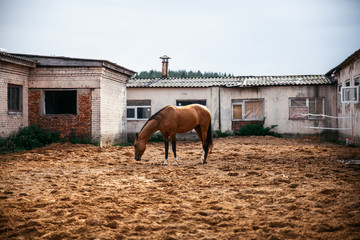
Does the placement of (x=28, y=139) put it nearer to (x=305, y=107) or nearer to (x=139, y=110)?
(x=139, y=110)

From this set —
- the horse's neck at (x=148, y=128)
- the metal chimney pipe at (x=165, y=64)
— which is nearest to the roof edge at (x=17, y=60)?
the horse's neck at (x=148, y=128)

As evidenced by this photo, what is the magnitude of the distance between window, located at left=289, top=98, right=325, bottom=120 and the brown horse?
31.6ft

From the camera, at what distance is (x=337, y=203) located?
166 inches

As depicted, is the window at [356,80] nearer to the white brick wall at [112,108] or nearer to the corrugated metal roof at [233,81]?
the corrugated metal roof at [233,81]

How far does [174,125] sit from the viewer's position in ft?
29.2

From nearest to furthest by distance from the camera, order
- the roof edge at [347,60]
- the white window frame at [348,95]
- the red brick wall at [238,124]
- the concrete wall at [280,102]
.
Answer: the roof edge at [347,60], the white window frame at [348,95], the concrete wall at [280,102], the red brick wall at [238,124]

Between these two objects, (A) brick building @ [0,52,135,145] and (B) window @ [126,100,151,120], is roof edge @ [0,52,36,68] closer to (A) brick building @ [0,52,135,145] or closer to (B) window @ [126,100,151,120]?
(A) brick building @ [0,52,135,145]

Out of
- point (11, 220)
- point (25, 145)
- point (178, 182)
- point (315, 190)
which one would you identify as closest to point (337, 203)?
point (315, 190)

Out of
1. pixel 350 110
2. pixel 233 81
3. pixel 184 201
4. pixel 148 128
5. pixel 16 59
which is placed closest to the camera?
pixel 184 201

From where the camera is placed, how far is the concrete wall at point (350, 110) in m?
12.7

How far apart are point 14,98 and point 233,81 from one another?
11.5 m

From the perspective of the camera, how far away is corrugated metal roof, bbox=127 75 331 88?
17500 mm

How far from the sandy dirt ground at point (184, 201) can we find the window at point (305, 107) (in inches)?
367

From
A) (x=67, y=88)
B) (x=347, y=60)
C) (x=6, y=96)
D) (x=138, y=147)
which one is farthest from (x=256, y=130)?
(x=6, y=96)
